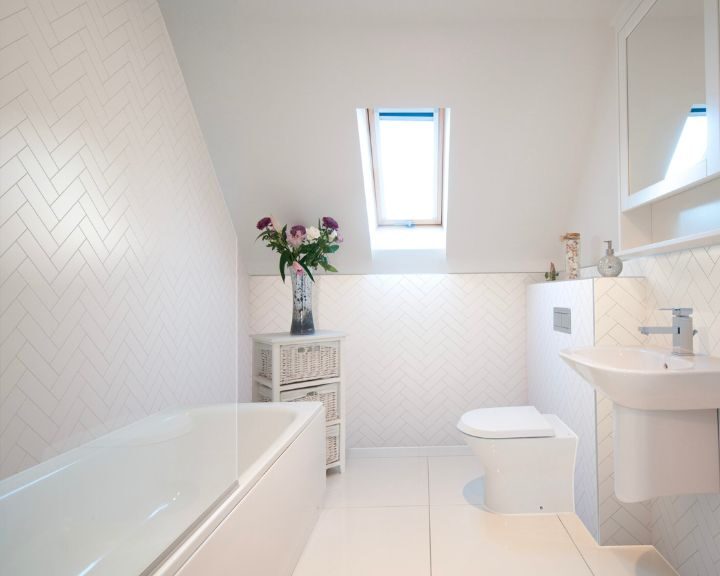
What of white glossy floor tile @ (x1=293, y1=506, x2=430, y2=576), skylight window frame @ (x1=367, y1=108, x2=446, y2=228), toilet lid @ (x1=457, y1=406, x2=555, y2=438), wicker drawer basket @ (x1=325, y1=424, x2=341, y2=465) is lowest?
white glossy floor tile @ (x1=293, y1=506, x2=430, y2=576)

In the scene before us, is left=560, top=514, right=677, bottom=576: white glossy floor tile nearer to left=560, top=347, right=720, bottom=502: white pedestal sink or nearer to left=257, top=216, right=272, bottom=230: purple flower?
left=560, top=347, right=720, bottom=502: white pedestal sink

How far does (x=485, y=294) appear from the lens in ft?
10.7

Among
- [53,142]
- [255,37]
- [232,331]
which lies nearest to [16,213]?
[53,142]

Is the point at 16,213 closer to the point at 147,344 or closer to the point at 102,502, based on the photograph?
the point at 147,344

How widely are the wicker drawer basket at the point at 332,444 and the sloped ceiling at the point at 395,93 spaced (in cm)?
131

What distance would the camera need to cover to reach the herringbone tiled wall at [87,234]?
0.94 metres

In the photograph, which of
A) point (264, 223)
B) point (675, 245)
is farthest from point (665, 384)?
point (264, 223)

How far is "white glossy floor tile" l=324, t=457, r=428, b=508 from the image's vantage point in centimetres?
249

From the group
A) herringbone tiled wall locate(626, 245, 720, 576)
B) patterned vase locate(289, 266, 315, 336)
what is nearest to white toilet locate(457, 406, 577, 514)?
herringbone tiled wall locate(626, 245, 720, 576)

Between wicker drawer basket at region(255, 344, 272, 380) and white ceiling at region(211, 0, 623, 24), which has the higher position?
white ceiling at region(211, 0, 623, 24)


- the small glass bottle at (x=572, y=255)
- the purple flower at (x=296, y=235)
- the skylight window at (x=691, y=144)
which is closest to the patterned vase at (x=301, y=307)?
the purple flower at (x=296, y=235)

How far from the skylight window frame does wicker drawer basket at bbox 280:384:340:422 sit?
1291 mm

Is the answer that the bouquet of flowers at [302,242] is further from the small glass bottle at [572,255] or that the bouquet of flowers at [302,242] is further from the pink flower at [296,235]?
the small glass bottle at [572,255]

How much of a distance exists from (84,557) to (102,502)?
238 mm
